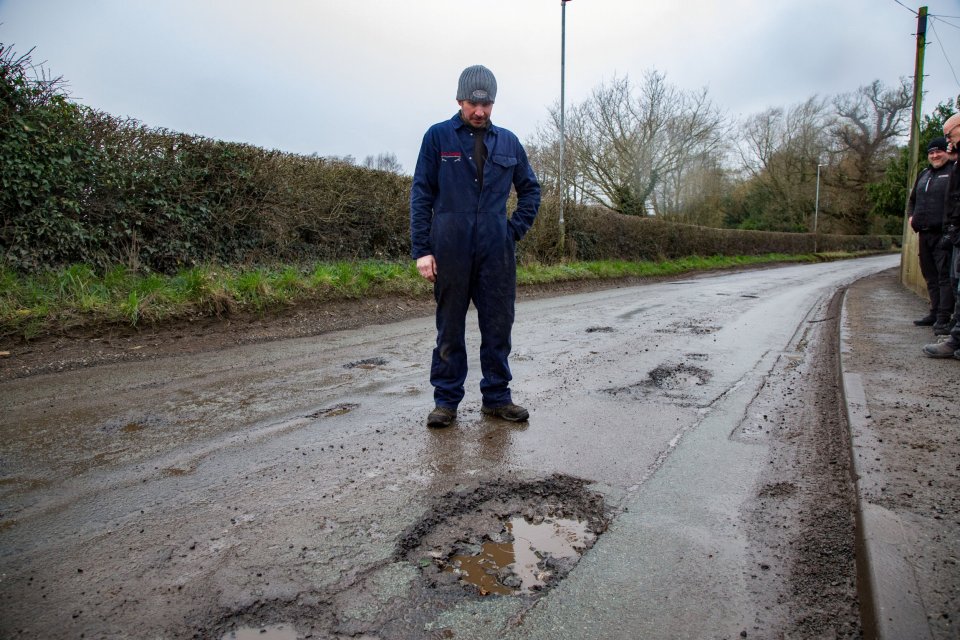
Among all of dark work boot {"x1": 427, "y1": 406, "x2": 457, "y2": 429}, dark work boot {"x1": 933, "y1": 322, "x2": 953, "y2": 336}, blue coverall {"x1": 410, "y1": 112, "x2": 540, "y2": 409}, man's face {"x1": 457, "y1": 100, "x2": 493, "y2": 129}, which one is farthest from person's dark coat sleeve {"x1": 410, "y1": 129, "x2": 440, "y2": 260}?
dark work boot {"x1": 933, "y1": 322, "x2": 953, "y2": 336}

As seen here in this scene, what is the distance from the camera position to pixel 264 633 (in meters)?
1.67

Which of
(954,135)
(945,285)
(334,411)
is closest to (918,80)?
(945,285)

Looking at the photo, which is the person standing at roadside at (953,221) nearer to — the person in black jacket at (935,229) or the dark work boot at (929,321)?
the person in black jacket at (935,229)

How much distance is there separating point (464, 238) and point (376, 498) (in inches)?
65.5

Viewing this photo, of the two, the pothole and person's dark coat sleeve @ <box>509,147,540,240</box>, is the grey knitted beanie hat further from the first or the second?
the pothole

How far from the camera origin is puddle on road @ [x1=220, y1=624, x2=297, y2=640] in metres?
1.65

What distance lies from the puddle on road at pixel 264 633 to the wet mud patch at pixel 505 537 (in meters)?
0.46

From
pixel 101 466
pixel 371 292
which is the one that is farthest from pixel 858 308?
pixel 101 466

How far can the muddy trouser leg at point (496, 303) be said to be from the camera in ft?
11.7

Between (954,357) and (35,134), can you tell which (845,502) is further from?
(35,134)

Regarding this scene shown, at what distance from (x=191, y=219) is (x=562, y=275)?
888 centimetres

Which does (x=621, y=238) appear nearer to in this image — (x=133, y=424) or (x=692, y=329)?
(x=692, y=329)

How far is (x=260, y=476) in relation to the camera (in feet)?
9.04

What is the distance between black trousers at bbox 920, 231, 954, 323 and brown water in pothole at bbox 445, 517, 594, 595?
6488 mm
